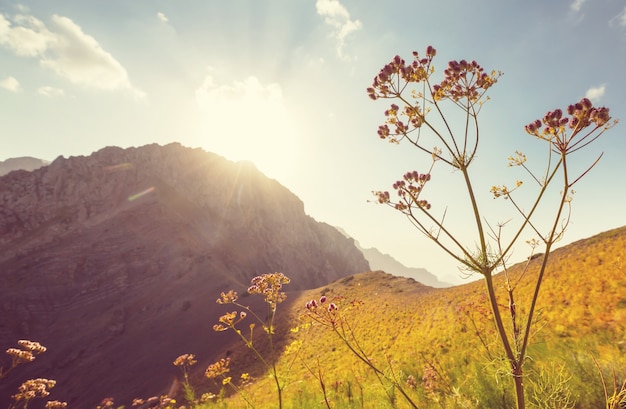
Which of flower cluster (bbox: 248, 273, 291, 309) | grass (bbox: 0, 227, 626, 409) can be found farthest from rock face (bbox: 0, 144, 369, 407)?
flower cluster (bbox: 248, 273, 291, 309)

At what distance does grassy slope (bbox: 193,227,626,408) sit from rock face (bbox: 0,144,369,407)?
26.1 meters

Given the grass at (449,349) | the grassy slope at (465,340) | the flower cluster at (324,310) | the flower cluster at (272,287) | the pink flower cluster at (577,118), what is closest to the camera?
the pink flower cluster at (577,118)

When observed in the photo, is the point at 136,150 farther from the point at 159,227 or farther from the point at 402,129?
the point at 402,129

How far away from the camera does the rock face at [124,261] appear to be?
5447 centimetres

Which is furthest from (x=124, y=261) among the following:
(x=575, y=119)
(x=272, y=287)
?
(x=575, y=119)

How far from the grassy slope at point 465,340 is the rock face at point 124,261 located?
85.8 ft

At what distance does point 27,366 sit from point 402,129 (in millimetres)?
80577

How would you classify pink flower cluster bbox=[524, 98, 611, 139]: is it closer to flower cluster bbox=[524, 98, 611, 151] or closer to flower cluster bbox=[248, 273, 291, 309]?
flower cluster bbox=[524, 98, 611, 151]

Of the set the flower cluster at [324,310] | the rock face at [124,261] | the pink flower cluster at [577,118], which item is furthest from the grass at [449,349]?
the rock face at [124,261]

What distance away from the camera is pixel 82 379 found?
168 feet

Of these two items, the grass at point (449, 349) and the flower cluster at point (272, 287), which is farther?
the flower cluster at point (272, 287)

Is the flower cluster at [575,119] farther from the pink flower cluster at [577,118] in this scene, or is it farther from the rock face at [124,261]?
the rock face at [124,261]

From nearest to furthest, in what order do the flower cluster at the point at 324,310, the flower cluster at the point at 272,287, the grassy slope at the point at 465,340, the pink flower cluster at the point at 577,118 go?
the pink flower cluster at the point at 577,118 → the flower cluster at the point at 324,310 → the flower cluster at the point at 272,287 → the grassy slope at the point at 465,340

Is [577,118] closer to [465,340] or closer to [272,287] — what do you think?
[272,287]
